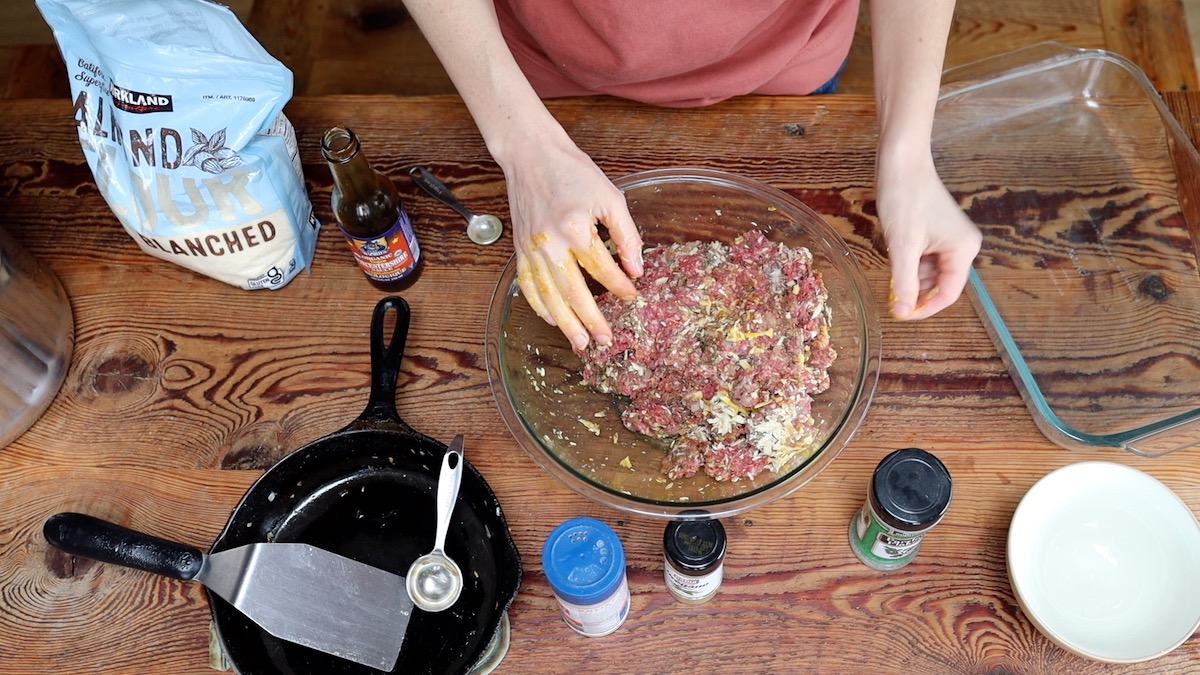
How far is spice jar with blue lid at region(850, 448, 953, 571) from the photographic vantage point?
97 centimetres

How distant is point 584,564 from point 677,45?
31.9 inches

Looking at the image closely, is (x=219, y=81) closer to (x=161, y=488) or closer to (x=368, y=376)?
(x=368, y=376)

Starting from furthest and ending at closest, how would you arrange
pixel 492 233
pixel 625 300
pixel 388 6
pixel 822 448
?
pixel 388 6, pixel 492 233, pixel 625 300, pixel 822 448

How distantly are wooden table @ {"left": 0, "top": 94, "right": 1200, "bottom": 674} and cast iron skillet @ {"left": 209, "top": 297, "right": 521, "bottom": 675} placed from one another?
6cm

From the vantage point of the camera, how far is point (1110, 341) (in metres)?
1.27

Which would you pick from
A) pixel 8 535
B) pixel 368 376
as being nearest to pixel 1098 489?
pixel 368 376

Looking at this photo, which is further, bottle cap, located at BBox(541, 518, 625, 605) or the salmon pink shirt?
the salmon pink shirt

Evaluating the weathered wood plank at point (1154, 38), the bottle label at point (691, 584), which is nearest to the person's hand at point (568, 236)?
the bottle label at point (691, 584)

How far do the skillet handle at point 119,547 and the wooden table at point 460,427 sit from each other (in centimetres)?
14

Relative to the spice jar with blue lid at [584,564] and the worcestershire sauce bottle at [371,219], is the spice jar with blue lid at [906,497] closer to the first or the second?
the spice jar with blue lid at [584,564]

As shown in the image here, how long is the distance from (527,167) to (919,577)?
774 millimetres

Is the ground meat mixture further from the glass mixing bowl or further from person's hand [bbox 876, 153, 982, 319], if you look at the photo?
person's hand [bbox 876, 153, 982, 319]

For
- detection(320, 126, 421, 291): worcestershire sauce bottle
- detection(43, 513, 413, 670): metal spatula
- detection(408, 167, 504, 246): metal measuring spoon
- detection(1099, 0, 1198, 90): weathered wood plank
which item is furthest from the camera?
detection(1099, 0, 1198, 90): weathered wood plank

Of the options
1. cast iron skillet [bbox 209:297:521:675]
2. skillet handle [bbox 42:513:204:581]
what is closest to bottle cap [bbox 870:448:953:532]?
cast iron skillet [bbox 209:297:521:675]
